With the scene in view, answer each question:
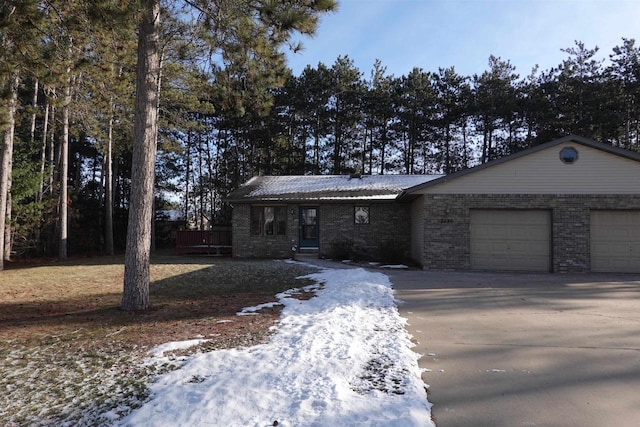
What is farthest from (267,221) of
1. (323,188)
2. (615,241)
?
(615,241)

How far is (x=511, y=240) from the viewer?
508 inches

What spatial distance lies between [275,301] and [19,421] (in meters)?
4.80

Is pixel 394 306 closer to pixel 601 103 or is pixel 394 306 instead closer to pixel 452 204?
pixel 452 204

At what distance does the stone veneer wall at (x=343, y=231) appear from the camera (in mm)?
16781

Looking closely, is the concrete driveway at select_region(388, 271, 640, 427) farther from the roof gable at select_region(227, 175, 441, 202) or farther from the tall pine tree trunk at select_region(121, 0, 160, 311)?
the roof gable at select_region(227, 175, 441, 202)

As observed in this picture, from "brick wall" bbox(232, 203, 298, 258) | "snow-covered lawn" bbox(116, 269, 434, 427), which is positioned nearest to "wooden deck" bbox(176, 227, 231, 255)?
"brick wall" bbox(232, 203, 298, 258)

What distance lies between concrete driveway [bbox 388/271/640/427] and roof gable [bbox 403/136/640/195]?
449 centimetres

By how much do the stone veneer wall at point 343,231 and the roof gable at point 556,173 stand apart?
4.02 meters

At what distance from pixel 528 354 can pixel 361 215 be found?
1262cm

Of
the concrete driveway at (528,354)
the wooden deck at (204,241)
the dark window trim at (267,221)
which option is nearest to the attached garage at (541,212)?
the concrete driveway at (528,354)

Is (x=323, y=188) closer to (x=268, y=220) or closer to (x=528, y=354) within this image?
(x=268, y=220)

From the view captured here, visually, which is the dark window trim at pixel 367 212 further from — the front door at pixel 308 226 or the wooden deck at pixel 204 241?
the wooden deck at pixel 204 241

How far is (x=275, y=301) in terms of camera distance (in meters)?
7.59

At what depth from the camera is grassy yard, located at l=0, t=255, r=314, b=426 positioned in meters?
3.36
